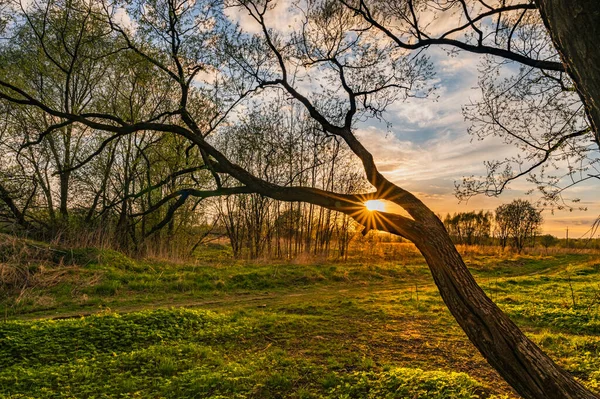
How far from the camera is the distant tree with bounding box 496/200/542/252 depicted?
138 ft

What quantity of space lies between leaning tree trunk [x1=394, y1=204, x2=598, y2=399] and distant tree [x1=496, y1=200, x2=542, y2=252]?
4510 centimetres

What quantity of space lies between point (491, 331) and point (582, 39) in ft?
7.82

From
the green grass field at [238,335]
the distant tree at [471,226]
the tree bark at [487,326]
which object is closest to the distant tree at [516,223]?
the distant tree at [471,226]

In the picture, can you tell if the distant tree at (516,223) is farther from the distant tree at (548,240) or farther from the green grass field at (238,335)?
the green grass field at (238,335)

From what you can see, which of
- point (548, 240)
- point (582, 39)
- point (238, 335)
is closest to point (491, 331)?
point (582, 39)

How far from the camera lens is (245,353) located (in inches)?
211

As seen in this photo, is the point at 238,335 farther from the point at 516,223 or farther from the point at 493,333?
the point at 516,223

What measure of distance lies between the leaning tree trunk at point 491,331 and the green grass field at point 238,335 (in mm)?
1011

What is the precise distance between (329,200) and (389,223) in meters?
0.72

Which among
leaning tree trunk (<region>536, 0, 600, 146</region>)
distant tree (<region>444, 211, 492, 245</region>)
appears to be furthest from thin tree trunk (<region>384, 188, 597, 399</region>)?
distant tree (<region>444, 211, 492, 245</region>)

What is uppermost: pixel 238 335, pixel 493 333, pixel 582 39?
pixel 582 39

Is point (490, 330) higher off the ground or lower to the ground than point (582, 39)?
lower

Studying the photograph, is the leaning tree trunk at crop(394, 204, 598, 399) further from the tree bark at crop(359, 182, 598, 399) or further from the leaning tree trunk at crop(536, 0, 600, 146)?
the leaning tree trunk at crop(536, 0, 600, 146)

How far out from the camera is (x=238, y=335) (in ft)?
20.3
